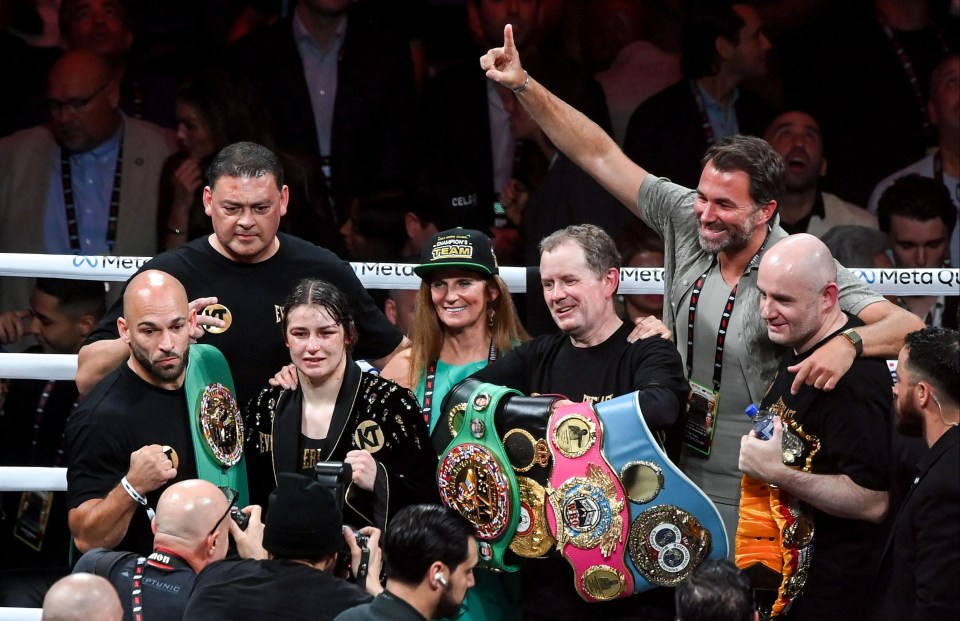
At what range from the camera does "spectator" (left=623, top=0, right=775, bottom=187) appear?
5438 millimetres

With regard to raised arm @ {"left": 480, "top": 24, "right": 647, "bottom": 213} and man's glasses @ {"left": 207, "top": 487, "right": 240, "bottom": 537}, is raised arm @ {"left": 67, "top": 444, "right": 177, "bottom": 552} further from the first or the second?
raised arm @ {"left": 480, "top": 24, "right": 647, "bottom": 213}

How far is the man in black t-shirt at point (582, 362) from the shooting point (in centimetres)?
329

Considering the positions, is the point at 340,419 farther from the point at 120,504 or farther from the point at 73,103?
the point at 73,103

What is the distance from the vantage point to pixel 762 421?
3.16m

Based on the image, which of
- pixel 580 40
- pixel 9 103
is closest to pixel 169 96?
pixel 9 103

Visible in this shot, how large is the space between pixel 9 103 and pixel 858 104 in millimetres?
3636

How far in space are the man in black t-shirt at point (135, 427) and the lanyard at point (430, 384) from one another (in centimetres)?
64

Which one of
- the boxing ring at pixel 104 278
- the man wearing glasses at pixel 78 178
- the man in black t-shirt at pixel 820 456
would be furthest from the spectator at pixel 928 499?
the man wearing glasses at pixel 78 178

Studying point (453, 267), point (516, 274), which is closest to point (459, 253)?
point (453, 267)

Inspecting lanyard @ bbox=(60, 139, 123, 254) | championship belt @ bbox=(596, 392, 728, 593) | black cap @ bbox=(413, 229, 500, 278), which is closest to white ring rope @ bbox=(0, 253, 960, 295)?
black cap @ bbox=(413, 229, 500, 278)

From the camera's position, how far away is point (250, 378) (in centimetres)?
370

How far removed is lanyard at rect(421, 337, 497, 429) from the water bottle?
81 cm

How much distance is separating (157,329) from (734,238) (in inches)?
59.0

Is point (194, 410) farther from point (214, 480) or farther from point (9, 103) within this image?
point (9, 103)
